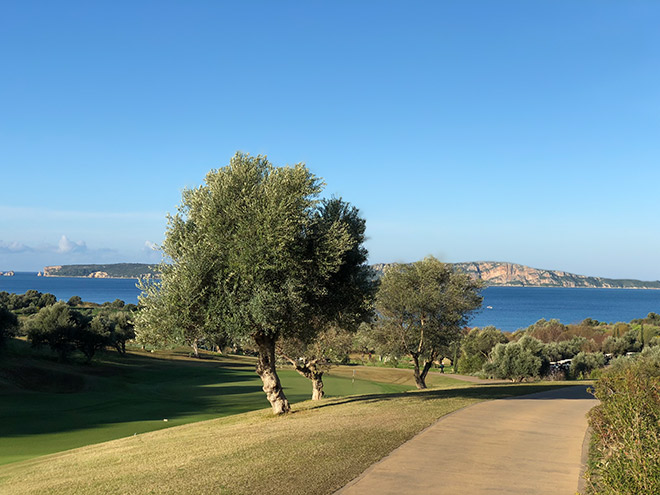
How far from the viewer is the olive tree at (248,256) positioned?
62.8 ft

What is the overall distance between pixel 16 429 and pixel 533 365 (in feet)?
131

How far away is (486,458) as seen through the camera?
41.0 feet

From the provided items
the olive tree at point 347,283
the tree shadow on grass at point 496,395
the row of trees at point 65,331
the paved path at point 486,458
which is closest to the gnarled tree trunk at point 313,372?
the tree shadow on grass at point 496,395

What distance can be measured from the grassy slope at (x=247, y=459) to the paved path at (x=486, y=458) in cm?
51

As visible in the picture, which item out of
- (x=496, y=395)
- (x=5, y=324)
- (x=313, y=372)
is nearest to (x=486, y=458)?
(x=496, y=395)

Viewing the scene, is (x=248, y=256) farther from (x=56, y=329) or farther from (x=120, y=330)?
(x=120, y=330)

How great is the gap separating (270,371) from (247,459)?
9.22m

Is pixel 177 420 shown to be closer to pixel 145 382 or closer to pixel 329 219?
pixel 329 219

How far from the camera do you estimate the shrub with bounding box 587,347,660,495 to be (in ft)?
23.4

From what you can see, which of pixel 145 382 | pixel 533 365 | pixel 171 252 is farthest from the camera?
pixel 145 382

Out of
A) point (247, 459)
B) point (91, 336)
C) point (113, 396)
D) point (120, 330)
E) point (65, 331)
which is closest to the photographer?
point (247, 459)

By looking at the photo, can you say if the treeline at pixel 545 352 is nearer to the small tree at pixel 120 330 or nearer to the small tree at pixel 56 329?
the small tree at pixel 56 329

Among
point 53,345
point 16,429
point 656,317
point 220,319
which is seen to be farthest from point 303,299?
point 656,317

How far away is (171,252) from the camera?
2111cm
